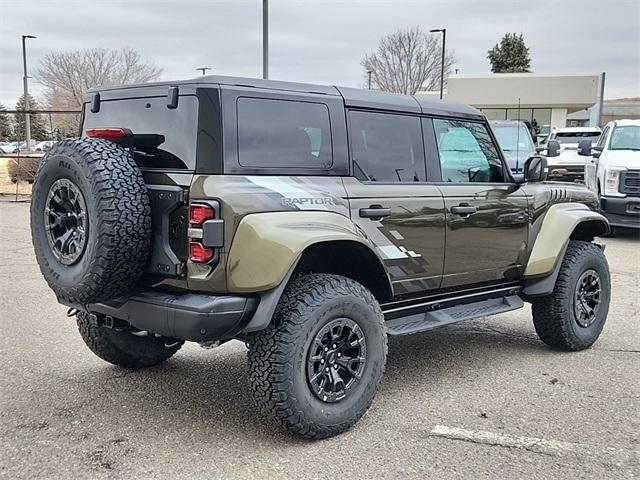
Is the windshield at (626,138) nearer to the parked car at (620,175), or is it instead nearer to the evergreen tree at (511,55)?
the parked car at (620,175)

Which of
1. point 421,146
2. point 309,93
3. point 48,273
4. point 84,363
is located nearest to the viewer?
point 48,273

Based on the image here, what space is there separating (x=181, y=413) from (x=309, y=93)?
208cm

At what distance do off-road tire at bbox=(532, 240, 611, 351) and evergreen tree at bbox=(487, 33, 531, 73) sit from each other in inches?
2244

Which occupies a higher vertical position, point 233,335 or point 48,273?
point 48,273

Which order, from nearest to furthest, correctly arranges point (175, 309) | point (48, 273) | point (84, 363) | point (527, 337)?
1. point (175, 309)
2. point (48, 273)
3. point (84, 363)
4. point (527, 337)

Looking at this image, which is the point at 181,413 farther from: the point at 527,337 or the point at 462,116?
the point at 527,337

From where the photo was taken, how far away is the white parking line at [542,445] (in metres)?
3.57

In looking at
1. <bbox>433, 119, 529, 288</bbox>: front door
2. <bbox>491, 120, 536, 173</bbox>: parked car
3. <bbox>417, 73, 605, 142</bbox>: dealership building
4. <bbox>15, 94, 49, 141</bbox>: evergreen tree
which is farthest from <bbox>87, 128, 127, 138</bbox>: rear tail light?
<bbox>417, 73, 605, 142</bbox>: dealership building

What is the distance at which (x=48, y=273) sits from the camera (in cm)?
371

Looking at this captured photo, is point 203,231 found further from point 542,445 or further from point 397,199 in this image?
point 542,445

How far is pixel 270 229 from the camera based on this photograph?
3500 mm

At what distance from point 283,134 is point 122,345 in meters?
1.94

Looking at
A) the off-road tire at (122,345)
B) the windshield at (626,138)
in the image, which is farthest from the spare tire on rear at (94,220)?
the windshield at (626,138)

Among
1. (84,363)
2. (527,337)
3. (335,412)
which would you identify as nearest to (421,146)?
(335,412)
